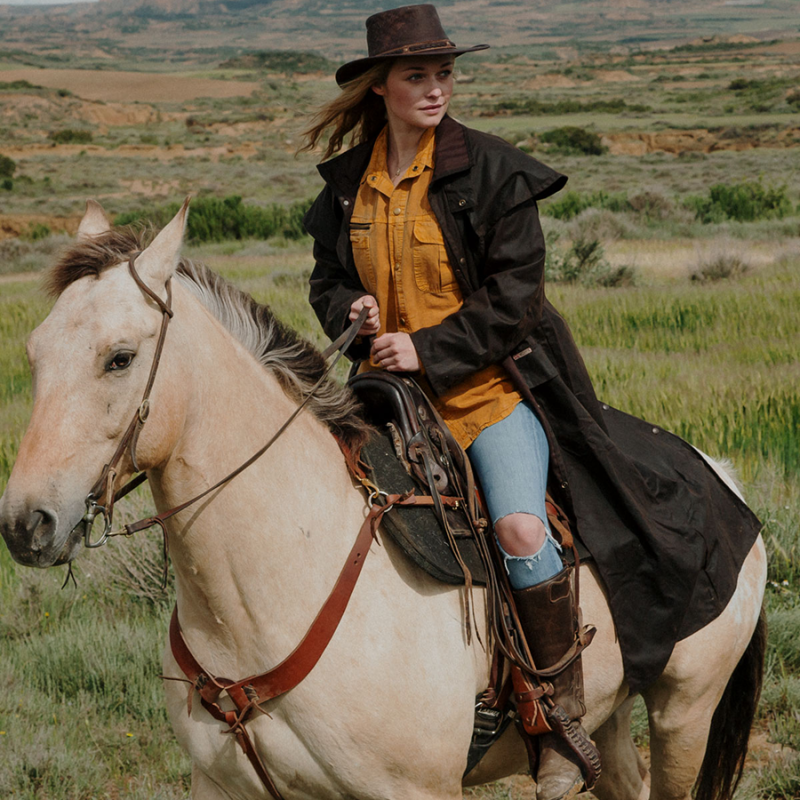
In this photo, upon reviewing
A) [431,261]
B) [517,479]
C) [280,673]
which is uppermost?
[431,261]

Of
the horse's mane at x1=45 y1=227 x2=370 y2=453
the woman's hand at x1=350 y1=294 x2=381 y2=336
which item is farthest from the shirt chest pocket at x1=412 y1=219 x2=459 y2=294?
the horse's mane at x1=45 y1=227 x2=370 y2=453

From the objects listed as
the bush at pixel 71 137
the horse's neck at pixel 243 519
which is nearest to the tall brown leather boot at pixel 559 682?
the horse's neck at pixel 243 519

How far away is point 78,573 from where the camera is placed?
6.43 m

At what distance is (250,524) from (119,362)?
2.07 ft

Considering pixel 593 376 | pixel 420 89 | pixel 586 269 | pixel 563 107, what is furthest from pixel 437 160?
pixel 563 107

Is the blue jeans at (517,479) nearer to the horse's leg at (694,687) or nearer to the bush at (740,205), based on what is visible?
the horse's leg at (694,687)

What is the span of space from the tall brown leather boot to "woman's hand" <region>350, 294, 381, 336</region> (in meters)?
1.00

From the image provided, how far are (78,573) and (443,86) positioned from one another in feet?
14.6

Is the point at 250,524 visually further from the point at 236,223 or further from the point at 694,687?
the point at 236,223

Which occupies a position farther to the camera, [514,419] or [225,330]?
[514,419]

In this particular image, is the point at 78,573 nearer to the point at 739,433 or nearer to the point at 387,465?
the point at 387,465

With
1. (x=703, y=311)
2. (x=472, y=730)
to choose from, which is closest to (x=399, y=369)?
(x=472, y=730)

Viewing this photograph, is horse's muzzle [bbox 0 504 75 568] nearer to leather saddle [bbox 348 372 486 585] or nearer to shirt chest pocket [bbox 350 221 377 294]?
leather saddle [bbox 348 372 486 585]

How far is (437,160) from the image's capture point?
3195mm
